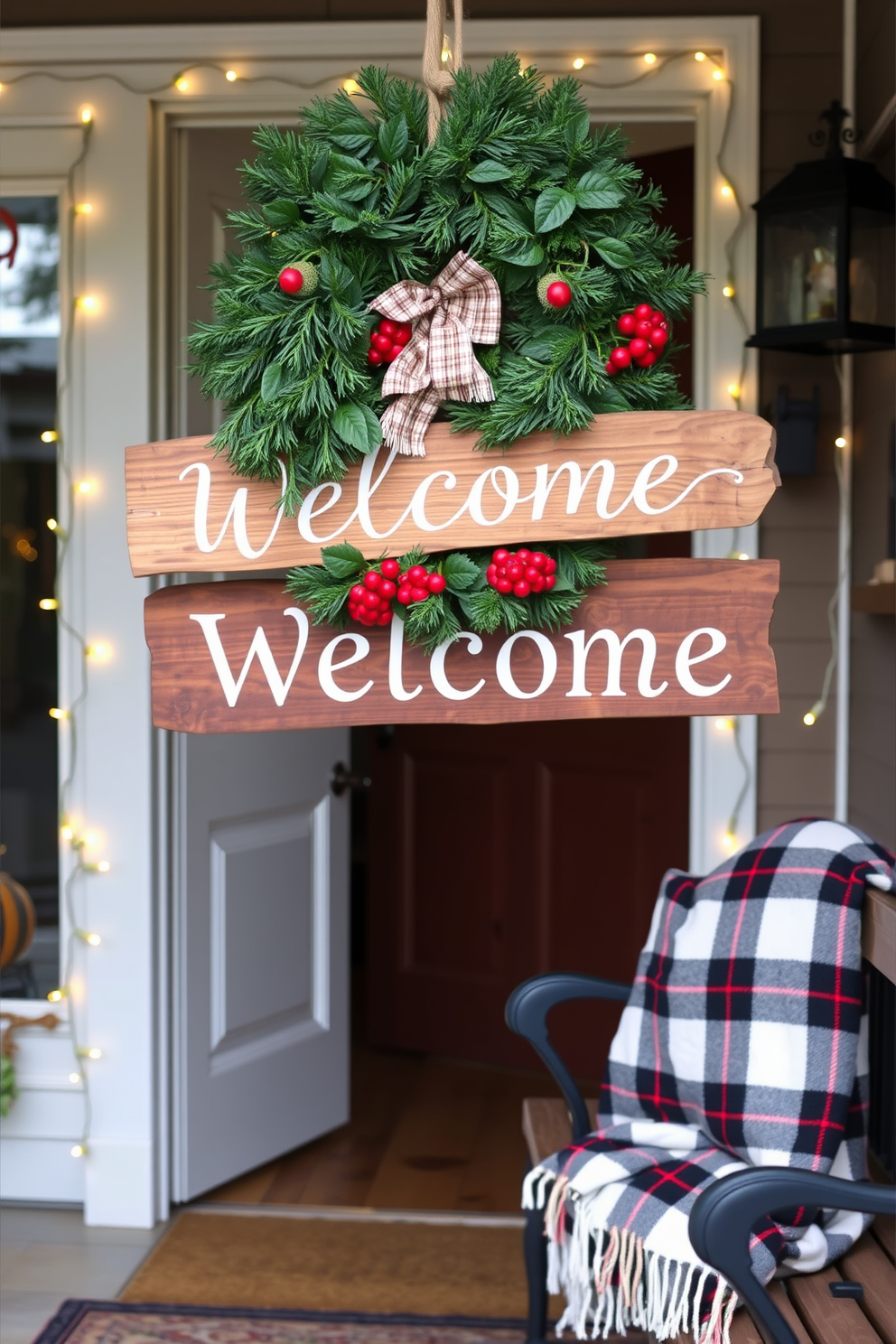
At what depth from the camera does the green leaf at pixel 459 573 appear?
132 centimetres

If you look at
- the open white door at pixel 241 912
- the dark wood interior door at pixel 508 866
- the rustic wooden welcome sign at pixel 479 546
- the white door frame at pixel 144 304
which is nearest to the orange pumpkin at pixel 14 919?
the white door frame at pixel 144 304

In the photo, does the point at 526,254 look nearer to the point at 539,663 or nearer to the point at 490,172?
the point at 490,172

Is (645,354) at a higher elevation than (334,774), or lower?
higher

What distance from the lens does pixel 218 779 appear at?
9.44 feet

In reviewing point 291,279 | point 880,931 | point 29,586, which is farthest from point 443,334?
point 29,586

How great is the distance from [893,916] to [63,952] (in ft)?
6.23

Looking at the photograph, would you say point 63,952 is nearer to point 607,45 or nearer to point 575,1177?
point 575,1177

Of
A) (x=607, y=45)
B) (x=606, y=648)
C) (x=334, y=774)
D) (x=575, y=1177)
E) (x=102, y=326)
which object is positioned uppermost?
(x=607, y=45)

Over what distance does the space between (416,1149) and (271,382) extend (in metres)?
2.48

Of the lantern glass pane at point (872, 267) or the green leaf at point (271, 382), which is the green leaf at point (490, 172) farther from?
the lantern glass pane at point (872, 267)

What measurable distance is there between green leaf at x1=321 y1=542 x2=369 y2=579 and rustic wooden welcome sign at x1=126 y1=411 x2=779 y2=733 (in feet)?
0.09

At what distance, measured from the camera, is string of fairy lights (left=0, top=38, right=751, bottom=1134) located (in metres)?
2.64

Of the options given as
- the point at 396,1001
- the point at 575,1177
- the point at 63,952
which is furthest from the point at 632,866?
the point at 575,1177

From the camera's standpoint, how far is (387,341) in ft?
4.29
